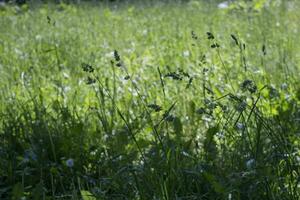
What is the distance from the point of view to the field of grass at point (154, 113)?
1932 mm

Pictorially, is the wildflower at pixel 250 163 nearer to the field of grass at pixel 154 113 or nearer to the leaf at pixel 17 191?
the field of grass at pixel 154 113

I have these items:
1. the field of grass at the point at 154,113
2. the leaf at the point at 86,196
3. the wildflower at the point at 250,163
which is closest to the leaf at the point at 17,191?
the field of grass at the point at 154,113

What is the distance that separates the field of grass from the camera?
6.34 feet

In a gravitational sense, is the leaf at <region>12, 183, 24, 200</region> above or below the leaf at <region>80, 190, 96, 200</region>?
above

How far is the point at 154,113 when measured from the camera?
3.06 metres

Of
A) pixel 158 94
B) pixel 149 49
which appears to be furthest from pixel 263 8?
pixel 158 94

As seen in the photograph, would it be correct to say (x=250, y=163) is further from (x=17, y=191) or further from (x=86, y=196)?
(x=17, y=191)

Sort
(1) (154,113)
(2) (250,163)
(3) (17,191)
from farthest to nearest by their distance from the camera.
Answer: (1) (154,113), (2) (250,163), (3) (17,191)

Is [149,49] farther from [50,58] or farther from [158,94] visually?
[158,94]

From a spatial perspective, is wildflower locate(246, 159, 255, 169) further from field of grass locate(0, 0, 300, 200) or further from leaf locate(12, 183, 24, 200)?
leaf locate(12, 183, 24, 200)

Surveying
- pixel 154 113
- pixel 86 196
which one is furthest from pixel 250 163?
pixel 154 113

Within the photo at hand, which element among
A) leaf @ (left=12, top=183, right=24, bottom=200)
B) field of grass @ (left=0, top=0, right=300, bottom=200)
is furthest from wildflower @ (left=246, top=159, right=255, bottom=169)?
leaf @ (left=12, top=183, right=24, bottom=200)

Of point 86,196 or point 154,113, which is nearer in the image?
point 86,196

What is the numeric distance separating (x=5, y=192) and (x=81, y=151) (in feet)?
1.18
